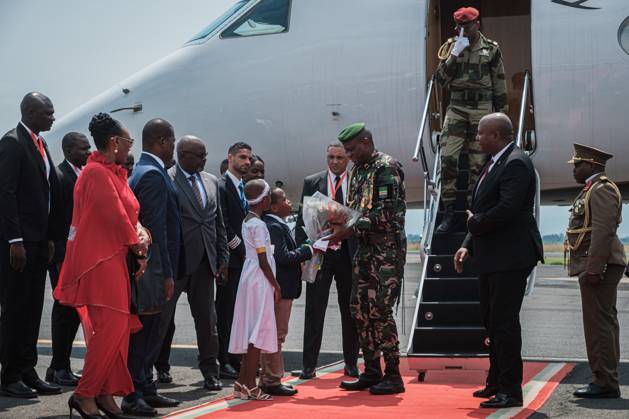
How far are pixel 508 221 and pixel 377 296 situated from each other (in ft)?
3.53

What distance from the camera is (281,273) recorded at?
6910mm

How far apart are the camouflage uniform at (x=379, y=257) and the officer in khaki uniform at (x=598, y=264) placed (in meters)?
1.22

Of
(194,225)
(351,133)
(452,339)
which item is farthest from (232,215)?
(452,339)

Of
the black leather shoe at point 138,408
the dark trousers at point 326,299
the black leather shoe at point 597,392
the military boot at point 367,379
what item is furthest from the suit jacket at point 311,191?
the black leather shoe at point 138,408

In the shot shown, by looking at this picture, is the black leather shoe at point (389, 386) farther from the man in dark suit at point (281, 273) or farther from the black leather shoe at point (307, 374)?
the black leather shoe at point (307, 374)

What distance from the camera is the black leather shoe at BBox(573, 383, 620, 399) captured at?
6.38 m

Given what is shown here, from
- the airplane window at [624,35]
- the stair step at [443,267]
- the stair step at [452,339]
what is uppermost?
the airplane window at [624,35]

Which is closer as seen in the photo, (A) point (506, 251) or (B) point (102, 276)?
(B) point (102, 276)

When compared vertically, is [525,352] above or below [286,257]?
below

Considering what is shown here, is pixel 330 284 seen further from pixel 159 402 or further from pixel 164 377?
pixel 159 402

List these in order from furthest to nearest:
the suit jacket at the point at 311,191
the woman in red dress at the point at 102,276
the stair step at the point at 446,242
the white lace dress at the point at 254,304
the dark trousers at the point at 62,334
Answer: the stair step at the point at 446,242
the suit jacket at the point at 311,191
the dark trousers at the point at 62,334
the white lace dress at the point at 254,304
the woman in red dress at the point at 102,276

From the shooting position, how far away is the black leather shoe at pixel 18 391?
20.9ft

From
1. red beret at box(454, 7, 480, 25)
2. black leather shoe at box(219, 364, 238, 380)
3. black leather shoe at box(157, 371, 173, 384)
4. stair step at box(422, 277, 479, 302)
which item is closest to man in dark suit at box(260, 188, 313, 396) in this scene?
black leather shoe at box(219, 364, 238, 380)

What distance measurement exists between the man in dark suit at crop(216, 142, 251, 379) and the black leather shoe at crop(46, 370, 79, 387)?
1.21 m
